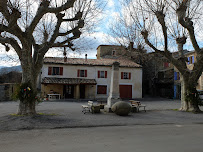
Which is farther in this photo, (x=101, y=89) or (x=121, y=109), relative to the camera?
(x=101, y=89)

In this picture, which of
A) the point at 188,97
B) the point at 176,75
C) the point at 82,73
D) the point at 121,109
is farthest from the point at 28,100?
the point at 176,75

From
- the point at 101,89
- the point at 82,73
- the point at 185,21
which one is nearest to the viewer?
the point at 185,21

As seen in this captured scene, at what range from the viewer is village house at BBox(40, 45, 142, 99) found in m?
24.1

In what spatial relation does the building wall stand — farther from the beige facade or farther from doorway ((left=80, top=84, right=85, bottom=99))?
doorway ((left=80, top=84, right=85, bottom=99))

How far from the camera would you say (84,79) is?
25.3m

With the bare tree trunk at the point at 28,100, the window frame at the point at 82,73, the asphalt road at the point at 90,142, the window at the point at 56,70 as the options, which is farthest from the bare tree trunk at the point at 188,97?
the window at the point at 56,70

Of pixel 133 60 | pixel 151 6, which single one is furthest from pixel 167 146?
pixel 133 60

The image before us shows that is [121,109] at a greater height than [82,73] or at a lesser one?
lesser

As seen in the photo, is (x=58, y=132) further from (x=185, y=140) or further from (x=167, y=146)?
(x=185, y=140)

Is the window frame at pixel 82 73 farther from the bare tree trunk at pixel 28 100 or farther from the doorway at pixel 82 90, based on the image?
the bare tree trunk at pixel 28 100

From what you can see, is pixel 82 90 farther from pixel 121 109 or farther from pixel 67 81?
pixel 121 109

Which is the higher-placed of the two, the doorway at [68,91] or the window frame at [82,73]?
the window frame at [82,73]

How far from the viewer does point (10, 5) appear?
8156 mm

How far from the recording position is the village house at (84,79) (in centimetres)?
2407
